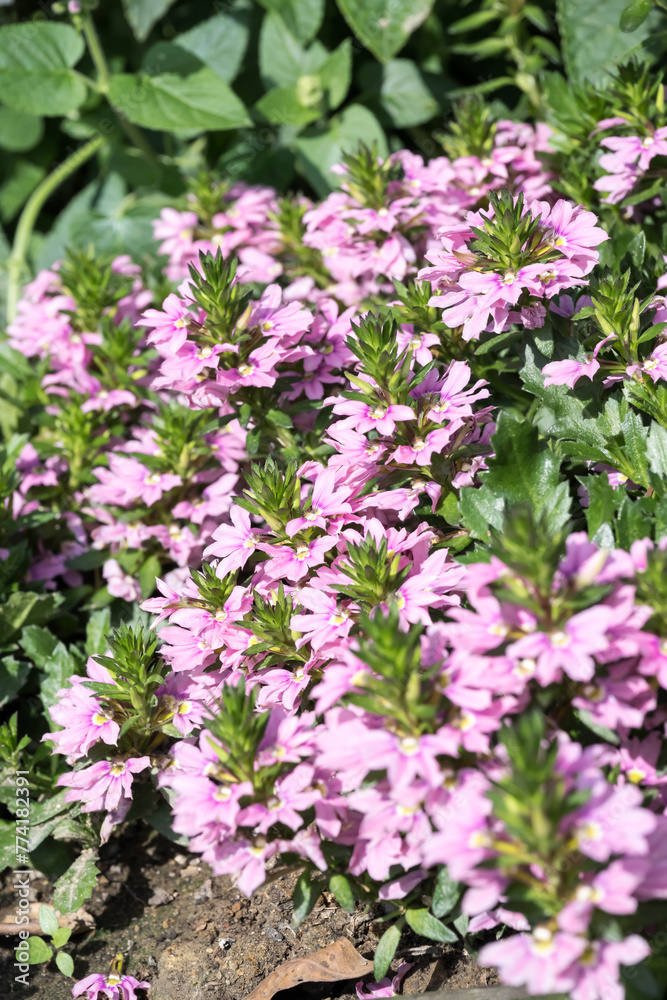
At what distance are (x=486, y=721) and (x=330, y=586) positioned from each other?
1.69 feet

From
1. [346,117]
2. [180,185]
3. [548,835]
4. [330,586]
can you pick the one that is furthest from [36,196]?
[548,835]

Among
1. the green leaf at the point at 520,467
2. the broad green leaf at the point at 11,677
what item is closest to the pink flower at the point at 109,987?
the broad green leaf at the point at 11,677

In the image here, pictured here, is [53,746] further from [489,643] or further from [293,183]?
[293,183]

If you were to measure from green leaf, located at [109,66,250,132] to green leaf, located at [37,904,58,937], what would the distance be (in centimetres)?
271

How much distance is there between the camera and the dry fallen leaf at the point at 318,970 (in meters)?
1.98

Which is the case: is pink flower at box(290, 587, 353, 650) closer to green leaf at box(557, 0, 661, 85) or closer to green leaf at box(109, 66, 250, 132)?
green leaf at box(109, 66, 250, 132)

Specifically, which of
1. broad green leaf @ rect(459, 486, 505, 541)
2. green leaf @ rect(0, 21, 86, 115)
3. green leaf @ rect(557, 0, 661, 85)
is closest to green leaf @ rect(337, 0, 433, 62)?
green leaf @ rect(557, 0, 661, 85)

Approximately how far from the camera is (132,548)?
269 centimetres

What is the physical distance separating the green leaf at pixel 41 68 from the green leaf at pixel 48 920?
2996mm

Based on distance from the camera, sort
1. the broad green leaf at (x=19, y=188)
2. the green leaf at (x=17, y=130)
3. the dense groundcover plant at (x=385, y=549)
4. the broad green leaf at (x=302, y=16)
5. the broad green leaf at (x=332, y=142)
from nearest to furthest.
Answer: the dense groundcover plant at (x=385, y=549) < the broad green leaf at (x=332, y=142) < the broad green leaf at (x=302, y=16) < the green leaf at (x=17, y=130) < the broad green leaf at (x=19, y=188)

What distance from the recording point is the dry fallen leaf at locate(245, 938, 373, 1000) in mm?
1980

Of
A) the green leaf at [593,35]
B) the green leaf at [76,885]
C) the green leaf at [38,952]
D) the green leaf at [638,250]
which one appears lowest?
the green leaf at [38,952]

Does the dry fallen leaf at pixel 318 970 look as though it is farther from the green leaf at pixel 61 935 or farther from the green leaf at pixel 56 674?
the green leaf at pixel 56 674

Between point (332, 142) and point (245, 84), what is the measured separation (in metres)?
0.95
